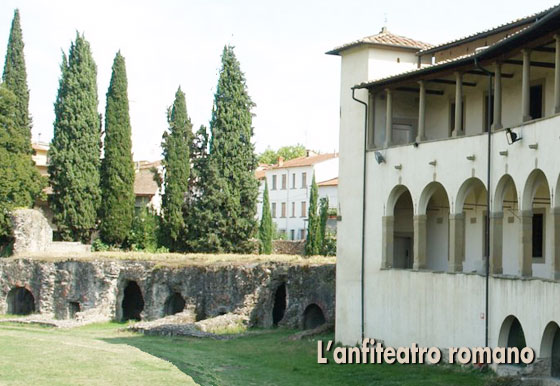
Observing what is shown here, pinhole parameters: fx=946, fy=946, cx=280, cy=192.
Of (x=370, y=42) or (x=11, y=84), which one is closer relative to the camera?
(x=370, y=42)

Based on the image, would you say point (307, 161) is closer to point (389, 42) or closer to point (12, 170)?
point (12, 170)

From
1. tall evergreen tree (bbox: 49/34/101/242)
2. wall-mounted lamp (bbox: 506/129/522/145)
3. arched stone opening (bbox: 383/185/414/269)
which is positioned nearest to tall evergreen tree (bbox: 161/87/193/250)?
tall evergreen tree (bbox: 49/34/101/242)

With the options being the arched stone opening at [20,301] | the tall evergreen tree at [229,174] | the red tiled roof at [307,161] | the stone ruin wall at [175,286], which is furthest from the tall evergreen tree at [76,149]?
the red tiled roof at [307,161]

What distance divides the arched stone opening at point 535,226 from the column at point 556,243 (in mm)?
1720

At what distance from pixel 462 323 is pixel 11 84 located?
48.6 meters

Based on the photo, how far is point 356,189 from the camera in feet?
125

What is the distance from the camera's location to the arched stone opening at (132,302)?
5547 centimetres

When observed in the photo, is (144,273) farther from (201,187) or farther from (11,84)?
(11,84)

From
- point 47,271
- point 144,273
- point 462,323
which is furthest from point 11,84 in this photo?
point 462,323

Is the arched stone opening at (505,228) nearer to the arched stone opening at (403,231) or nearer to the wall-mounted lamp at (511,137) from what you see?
the wall-mounted lamp at (511,137)

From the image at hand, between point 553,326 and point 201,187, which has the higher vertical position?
point 201,187

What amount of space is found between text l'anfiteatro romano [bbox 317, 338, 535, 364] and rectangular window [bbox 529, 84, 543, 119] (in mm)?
7922

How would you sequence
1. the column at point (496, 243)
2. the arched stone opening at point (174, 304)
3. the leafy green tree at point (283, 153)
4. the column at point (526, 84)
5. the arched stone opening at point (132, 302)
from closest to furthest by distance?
the column at point (526, 84), the column at point (496, 243), the arched stone opening at point (174, 304), the arched stone opening at point (132, 302), the leafy green tree at point (283, 153)

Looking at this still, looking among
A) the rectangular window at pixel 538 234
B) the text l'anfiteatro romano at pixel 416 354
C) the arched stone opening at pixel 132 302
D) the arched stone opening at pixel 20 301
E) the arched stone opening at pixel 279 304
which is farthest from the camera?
the arched stone opening at pixel 20 301
